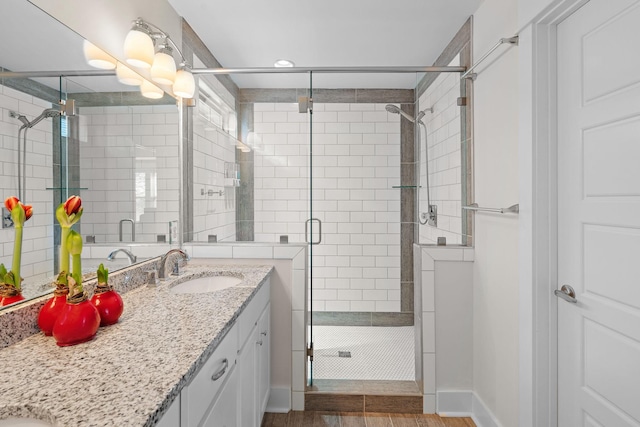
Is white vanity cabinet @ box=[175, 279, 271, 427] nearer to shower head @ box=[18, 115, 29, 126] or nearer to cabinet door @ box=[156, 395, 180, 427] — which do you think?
cabinet door @ box=[156, 395, 180, 427]

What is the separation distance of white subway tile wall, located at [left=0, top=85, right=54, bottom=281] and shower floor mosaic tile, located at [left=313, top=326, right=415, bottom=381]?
1624 mm

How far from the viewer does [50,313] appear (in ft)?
3.60

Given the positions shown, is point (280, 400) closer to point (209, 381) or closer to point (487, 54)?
point (209, 381)

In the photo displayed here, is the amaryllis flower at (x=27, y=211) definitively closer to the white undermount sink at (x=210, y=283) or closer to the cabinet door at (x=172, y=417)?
the cabinet door at (x=172, y=417)

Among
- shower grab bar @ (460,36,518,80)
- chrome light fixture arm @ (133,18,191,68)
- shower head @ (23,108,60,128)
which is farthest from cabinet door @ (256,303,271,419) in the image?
shower grab bar @ (460,36,518,80)

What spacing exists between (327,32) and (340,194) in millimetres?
1095

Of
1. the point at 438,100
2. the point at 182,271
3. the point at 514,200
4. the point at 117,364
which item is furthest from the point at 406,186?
the point at 117,364

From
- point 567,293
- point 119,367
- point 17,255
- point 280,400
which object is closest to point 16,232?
point 17,255

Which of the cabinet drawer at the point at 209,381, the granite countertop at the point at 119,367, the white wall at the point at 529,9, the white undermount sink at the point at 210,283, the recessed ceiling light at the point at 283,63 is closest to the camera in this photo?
the granite countertop at the point at 119,367

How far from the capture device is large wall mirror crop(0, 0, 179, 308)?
43.4 inches

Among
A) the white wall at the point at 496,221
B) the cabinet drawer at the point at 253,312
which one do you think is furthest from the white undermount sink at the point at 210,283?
the white wall at the point at 496,221

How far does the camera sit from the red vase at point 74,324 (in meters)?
1.02

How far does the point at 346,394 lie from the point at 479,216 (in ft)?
4.55

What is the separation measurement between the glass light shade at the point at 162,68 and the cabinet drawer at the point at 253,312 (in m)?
1.28
